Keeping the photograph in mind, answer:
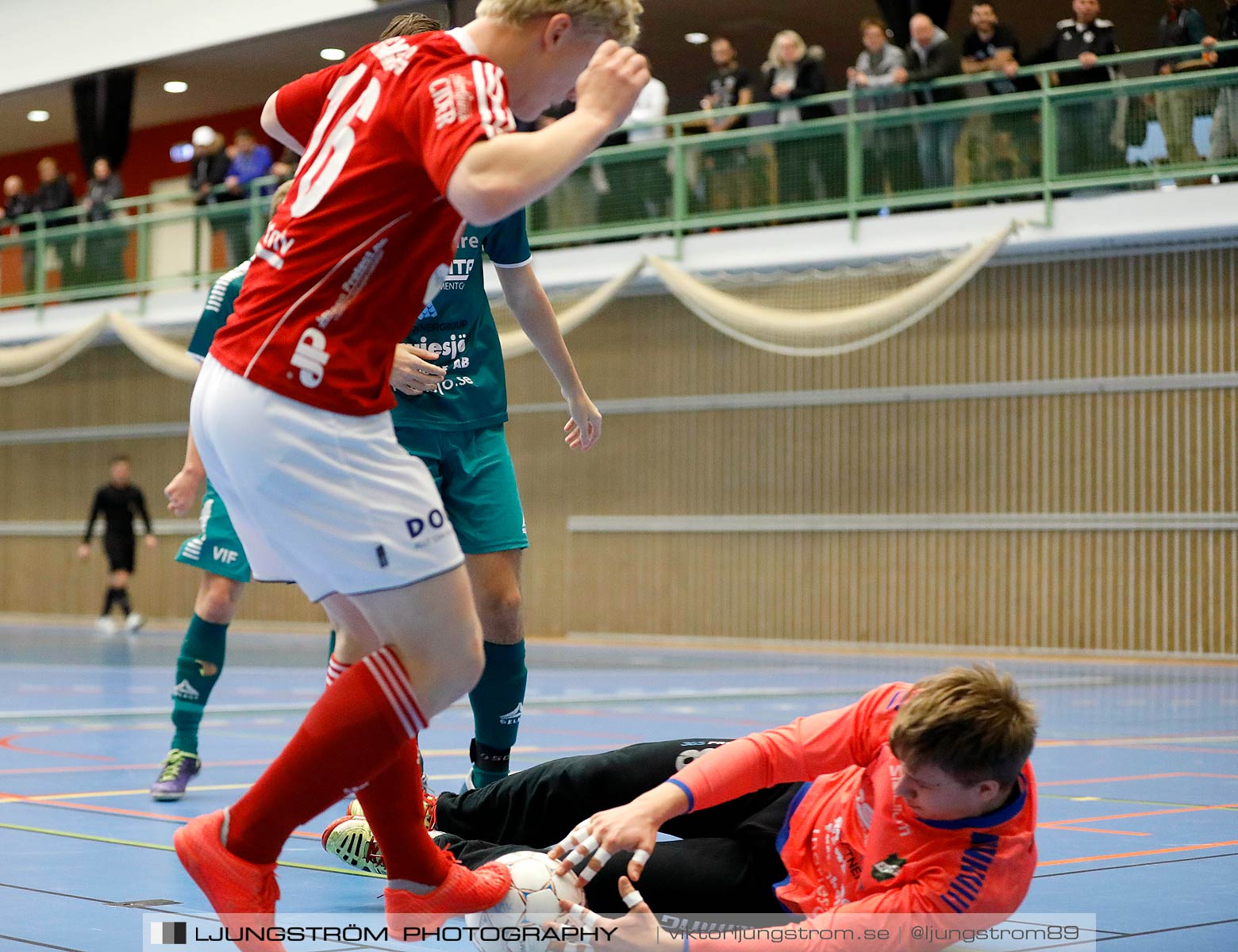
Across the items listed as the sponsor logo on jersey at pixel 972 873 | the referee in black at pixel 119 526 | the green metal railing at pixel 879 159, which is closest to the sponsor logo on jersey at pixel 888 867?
the sponsor logo on jersey at pixel 972 873

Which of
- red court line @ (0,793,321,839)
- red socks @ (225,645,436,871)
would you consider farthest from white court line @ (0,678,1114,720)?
red socks @ (225,645,436,871)

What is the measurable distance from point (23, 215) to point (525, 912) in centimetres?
2040

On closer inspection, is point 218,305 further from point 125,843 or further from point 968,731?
point 968,731

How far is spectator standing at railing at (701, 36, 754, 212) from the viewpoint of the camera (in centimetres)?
1448

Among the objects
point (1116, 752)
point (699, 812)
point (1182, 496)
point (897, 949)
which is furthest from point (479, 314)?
point (1182, 496)

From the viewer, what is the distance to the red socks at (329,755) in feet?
8.18

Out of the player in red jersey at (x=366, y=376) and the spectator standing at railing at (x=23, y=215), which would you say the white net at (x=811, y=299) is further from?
the player in red jersey at (x=366, y=376)

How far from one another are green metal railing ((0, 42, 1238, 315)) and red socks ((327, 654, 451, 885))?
11.2 metres

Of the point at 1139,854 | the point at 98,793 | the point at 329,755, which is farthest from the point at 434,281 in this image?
the point at 98,793

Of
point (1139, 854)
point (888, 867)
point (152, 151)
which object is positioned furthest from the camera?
point (152, 151)

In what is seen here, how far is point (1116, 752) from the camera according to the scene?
6625 millimetres

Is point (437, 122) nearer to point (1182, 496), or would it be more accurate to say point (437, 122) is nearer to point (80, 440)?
point (1182, 496)

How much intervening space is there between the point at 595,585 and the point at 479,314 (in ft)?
42.3

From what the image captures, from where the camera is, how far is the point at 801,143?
1416 centimetres
